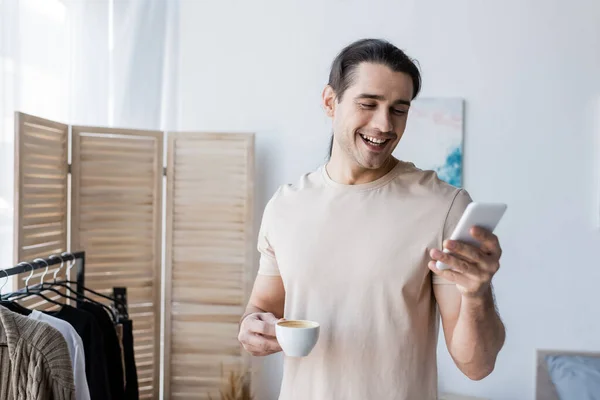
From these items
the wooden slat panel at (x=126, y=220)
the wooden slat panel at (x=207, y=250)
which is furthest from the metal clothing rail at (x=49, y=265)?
the wooden slat panel at (x=207, y=250)

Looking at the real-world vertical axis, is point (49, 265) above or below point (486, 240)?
below

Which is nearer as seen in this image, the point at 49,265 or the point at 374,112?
the point at 374,112

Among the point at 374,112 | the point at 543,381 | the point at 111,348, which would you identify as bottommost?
the point at 543,381

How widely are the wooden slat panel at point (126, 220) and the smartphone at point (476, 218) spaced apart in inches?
85.4

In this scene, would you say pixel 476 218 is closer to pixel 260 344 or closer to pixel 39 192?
pixel 260 344

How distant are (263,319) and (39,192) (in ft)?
4.98

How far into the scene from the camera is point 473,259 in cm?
94

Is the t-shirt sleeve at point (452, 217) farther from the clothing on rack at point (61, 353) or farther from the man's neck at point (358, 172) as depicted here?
the clothing on rack at point (61, 353)

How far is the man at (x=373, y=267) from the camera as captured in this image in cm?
123

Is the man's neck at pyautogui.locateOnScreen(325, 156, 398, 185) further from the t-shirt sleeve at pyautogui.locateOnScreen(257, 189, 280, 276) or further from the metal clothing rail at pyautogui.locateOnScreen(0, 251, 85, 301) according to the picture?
the metal clothing rail at pyautogui.locateOnScreen(0, 251, 85, 301)

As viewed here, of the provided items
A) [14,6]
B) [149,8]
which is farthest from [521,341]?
[14,6]

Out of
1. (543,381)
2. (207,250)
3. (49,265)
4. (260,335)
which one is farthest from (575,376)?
(49,265)

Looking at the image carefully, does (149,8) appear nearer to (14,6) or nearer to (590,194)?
(14,6)

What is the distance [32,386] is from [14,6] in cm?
153
